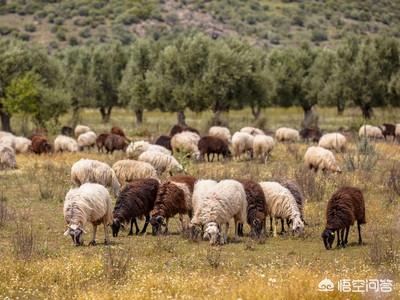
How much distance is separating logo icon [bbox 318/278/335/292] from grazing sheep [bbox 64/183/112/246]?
630 centimetres

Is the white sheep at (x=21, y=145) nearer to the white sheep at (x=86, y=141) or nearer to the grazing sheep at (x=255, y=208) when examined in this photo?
the white sheep at (x=86, y=141)

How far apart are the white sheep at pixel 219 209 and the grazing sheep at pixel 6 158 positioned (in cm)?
1449

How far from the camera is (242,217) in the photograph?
1518 cm

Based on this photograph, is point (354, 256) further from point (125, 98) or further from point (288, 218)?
point (125, 98)

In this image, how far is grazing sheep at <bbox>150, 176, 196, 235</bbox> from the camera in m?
15.5

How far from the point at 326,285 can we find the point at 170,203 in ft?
22.2

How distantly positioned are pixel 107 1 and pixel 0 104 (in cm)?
6031

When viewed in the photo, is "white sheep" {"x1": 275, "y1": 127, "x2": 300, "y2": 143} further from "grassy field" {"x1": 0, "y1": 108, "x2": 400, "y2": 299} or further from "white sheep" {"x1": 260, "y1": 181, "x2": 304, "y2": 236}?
"white sheep" {"x1": 260, "y1": 181, "x2": 304, "y2": 236}

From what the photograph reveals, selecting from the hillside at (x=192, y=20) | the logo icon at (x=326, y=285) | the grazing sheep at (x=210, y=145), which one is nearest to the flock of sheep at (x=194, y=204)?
the logo icon at (x=326, y=285)

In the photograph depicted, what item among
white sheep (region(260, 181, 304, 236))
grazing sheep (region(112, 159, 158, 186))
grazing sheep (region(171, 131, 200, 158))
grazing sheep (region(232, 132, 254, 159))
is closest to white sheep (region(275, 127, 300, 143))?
grazing sheep (region(232, 132, 254, 159))

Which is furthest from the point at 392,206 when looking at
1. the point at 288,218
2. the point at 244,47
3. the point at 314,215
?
the point at 244,47

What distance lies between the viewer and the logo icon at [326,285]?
938 cm

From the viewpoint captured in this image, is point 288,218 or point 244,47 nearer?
point 288,218

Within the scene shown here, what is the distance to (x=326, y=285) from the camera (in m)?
9.52
